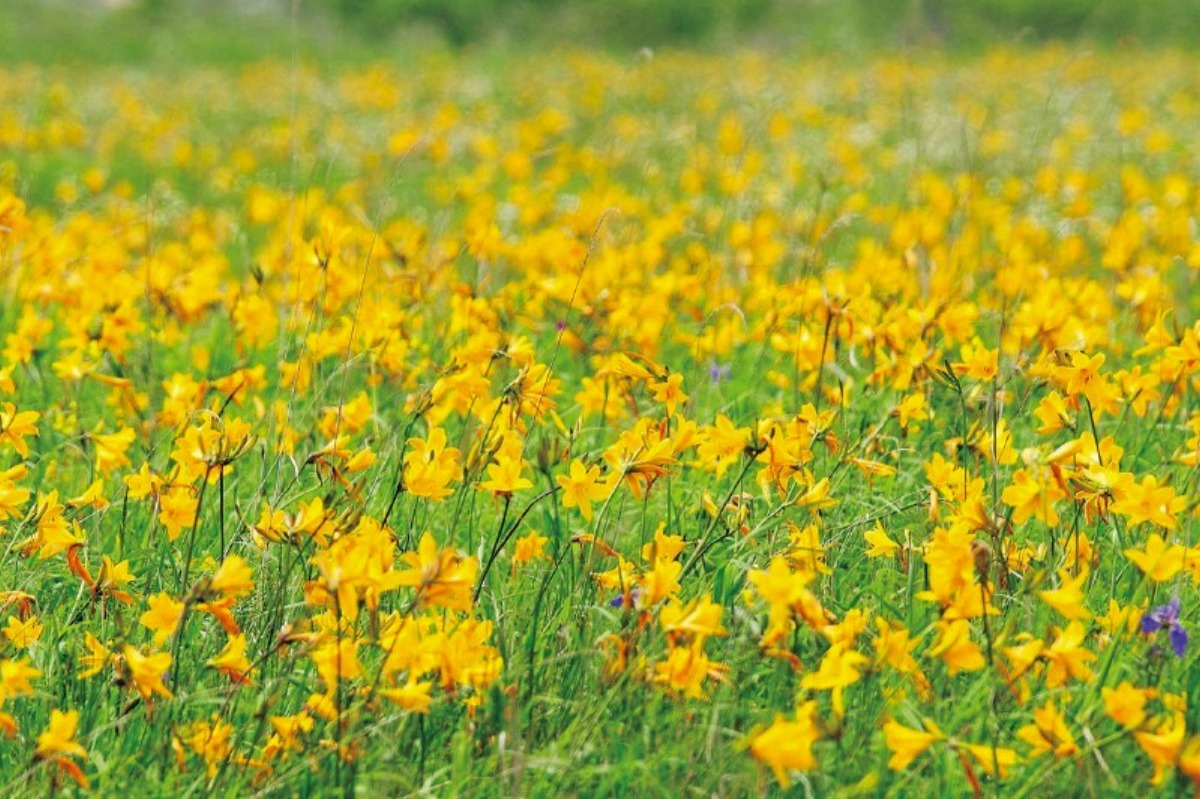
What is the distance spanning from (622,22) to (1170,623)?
760 inches

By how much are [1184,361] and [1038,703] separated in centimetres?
68

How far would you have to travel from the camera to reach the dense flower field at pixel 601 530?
1.90m

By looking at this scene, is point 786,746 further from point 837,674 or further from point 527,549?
point 527,549

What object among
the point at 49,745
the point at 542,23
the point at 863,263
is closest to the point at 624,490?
the point at 49,745

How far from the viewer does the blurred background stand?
18.3m

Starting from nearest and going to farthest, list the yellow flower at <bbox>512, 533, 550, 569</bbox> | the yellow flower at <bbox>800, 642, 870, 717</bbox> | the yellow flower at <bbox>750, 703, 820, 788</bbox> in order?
1. the yellow flower at <bbox>750, 703, 820, 788</bbox>
2. the yellow flower at <bbox>800, 642, 870, 717</bbox>
3. the yellow flower at <bbox>512, 533, 550, 569</bbox>

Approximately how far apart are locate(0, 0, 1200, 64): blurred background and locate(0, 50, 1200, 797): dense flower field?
1440 centimetres

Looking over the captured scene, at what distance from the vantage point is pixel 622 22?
804 inches

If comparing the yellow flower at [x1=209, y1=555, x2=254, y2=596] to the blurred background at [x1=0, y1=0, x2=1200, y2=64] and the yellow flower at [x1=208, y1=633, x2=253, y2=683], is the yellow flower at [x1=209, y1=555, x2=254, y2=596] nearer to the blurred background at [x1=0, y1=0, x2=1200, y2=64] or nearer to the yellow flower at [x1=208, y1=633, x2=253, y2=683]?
the yellow flower at [x1=208, y1=633, x2=253, y2=683]

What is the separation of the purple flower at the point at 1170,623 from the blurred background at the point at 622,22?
53.2 ft

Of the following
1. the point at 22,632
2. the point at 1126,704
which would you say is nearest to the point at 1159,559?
the point at 1126,704

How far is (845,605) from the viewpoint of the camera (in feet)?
7.82

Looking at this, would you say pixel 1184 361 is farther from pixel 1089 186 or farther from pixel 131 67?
pixel 131 67

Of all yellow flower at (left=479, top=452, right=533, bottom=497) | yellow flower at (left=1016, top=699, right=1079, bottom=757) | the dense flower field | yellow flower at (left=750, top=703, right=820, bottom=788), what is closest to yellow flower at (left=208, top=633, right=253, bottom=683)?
the dense flower field
